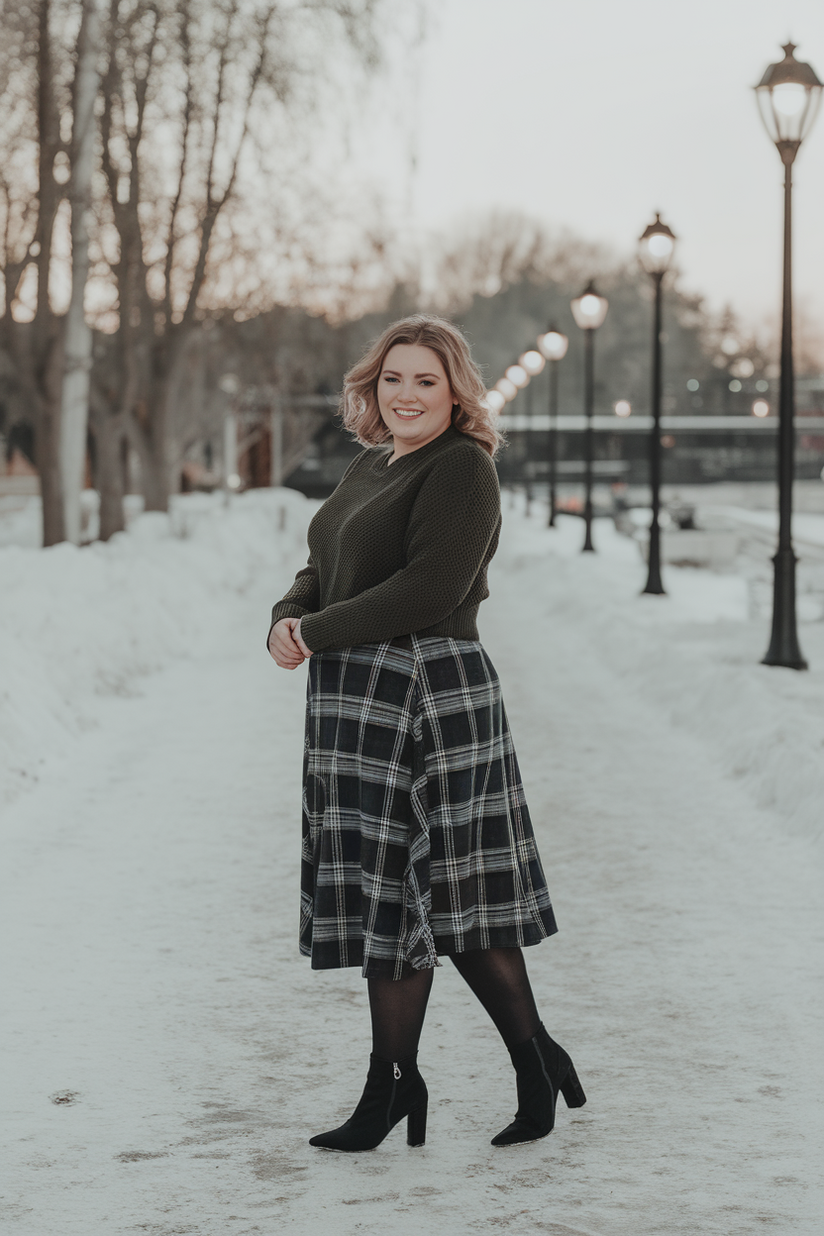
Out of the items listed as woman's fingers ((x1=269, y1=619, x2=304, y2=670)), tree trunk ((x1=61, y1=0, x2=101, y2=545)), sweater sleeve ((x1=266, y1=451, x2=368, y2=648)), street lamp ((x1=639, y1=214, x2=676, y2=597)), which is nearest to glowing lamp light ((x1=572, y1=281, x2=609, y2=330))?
street lamp ((x1=639, y1=214, x2=676, y2=597))

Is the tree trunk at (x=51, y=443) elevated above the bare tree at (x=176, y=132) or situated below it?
below

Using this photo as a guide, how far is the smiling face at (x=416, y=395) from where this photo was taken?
11.6 feet

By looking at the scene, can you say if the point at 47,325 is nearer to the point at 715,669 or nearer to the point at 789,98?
the point at 789,98

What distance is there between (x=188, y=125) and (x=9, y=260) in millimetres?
4807

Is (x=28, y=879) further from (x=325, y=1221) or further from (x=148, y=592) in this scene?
(x=148, y=592)

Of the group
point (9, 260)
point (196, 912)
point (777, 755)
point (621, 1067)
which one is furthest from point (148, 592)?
point (621, 1067)

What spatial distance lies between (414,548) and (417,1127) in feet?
4.48

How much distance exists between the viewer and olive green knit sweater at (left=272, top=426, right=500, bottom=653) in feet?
11.1

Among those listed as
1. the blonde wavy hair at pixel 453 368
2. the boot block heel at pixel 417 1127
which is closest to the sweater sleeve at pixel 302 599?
the blonde wavy hair at pixel 453 368

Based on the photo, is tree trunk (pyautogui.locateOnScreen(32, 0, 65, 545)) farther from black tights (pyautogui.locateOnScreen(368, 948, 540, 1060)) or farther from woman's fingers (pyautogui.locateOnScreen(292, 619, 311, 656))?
black tights (pyautogui.locateOnScreen(368, 948, 540, 1060))

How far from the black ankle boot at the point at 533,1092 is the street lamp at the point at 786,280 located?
8147mm

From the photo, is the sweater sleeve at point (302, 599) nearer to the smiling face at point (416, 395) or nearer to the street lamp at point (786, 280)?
the smiling face at point (416, 395)

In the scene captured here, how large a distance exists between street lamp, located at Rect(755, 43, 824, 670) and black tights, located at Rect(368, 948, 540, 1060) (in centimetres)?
816

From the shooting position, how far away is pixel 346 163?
2038 centimetres
